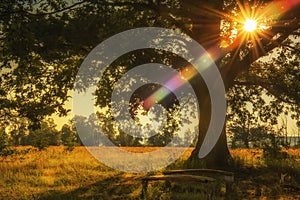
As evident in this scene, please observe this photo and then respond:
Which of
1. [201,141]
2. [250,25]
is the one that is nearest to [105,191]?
[201,141]

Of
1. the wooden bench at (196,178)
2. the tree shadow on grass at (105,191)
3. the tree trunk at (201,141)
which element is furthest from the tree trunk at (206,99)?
the wooden bench at (196,178)

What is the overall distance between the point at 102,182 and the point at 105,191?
1934mm

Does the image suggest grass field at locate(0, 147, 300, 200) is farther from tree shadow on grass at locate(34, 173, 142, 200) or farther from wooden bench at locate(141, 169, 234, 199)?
wooden bench at locate(141, 169, 234, 199)

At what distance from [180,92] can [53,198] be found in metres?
10.3

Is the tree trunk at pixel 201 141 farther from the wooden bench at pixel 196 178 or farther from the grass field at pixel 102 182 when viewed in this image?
the wooden bench at pixel 196 178

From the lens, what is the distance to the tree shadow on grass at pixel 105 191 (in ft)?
37.7

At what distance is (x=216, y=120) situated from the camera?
1827 cm

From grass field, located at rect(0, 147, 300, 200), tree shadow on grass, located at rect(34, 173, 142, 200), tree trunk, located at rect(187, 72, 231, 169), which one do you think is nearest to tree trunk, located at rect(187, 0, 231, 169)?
tree trunk, located at rect(187, 72, 231, 169)

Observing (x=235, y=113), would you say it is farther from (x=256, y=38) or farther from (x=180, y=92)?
(x=256, y=38)

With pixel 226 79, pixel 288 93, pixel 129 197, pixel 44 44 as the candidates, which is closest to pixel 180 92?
pixel 226 79

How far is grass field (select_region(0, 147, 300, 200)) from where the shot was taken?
1176 centimetres

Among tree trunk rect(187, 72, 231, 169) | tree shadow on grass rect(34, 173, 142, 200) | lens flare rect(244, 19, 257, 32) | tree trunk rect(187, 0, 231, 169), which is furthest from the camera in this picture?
tree trunk rect(187, 72, 231, 169)

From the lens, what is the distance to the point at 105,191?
12516 millimetres

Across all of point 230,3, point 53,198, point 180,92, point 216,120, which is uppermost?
point 230,3
